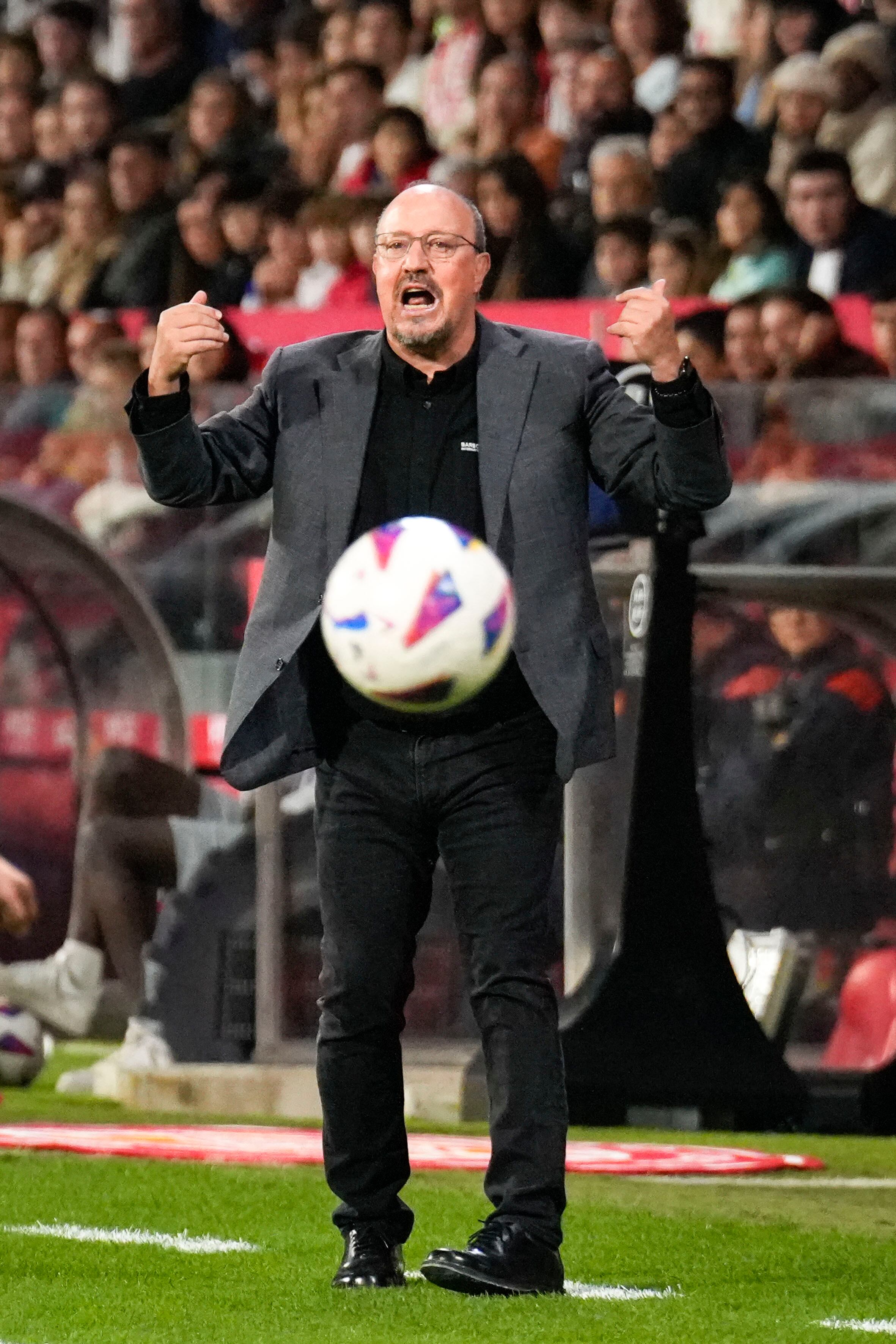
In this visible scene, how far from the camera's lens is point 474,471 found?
4.22 metres

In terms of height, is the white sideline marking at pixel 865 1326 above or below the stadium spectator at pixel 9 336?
below

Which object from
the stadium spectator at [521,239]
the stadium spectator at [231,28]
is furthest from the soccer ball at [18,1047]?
the stadium spectator at [231,28]

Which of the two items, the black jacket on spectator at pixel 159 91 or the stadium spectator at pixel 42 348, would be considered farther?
the black jacket on spectator at pixel 159 91

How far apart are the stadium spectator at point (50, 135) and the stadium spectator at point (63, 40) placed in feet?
0.62

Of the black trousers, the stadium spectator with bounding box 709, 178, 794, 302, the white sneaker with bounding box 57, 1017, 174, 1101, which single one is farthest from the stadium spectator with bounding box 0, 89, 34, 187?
the black trousers

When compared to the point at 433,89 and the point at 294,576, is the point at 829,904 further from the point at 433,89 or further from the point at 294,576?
the point at 433,89

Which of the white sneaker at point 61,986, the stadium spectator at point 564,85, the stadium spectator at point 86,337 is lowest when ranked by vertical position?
the white sneaker at point 61,986

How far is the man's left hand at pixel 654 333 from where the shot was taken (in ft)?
13.0

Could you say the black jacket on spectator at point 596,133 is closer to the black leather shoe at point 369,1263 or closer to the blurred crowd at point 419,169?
the blurred crowd at point 419,169

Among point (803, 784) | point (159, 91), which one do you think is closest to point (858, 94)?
point (803, 784)

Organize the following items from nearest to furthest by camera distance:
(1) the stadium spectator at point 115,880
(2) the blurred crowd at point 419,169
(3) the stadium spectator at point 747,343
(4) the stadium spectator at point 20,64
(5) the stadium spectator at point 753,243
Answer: (1) the stadium spectator at point 115,880 < (3) the stadium spectator at point 747,343 < (2) the blurred crowd at point 419,169 < (5) the stadium spectator at point 753,243 < (4) the stadium spectator at point 20,64

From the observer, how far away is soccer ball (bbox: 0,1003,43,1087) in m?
8.56

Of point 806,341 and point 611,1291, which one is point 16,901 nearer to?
point 611,1291

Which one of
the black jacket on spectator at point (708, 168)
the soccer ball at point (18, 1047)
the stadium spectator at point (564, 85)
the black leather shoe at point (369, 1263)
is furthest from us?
the stadium spectator at point (564, 85)
